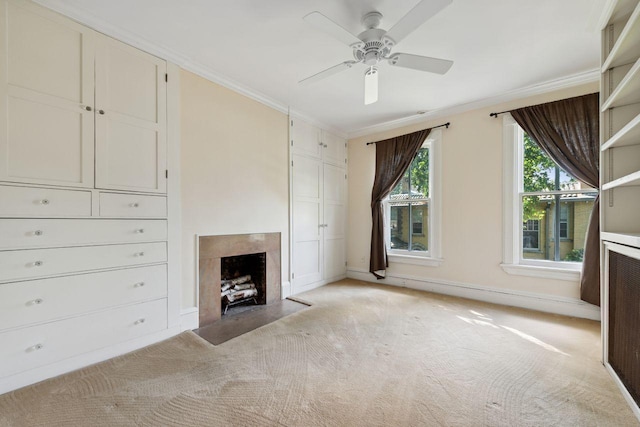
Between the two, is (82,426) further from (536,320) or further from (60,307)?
(536,320)

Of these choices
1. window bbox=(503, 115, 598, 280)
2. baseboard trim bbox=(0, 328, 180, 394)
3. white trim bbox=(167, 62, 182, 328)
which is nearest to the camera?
baseboard trim bbox=(0, 328, 180, 394)

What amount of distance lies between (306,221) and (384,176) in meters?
1.44

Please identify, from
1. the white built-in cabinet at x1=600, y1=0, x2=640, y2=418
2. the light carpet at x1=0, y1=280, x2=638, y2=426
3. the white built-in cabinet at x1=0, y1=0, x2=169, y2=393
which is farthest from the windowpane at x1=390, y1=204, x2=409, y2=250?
the white built-in cabinet at x1=0, y1=0, x2=169, y2=393

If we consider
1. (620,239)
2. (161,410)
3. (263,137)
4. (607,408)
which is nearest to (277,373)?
(161,410)

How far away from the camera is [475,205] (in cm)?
352

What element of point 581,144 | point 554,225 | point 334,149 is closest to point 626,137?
point 581,144

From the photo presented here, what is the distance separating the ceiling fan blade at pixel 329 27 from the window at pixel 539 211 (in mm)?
2511

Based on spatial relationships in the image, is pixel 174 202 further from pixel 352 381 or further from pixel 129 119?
pixel 352 381

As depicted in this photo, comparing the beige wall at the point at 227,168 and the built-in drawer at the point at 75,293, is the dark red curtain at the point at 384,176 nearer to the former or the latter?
the beige wall at the point at 227,168

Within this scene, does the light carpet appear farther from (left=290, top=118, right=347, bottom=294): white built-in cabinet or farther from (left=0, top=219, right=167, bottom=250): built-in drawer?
(left=290, top=118, right=347, bottom=294): white built-in cabinet

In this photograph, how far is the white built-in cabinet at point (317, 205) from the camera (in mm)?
3857

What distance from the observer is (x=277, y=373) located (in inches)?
73.7

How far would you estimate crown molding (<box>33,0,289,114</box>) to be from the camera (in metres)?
1.90

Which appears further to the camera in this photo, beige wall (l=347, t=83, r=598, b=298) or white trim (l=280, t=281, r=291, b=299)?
white trim (l=280, t=281, r=291, b=299)
